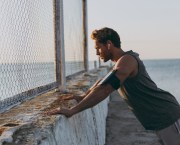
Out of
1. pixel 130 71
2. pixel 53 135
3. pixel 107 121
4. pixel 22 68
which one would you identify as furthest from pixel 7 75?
pixel 107 121

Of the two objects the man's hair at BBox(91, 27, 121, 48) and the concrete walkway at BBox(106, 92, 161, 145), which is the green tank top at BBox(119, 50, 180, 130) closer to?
the man's hair at BBox(91, 27, 121, 48)

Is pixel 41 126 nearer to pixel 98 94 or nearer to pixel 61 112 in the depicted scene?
pixel 61 112

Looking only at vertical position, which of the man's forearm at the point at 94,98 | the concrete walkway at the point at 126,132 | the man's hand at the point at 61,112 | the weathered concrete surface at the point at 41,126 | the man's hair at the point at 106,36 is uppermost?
the man's hair at the point at 106,36

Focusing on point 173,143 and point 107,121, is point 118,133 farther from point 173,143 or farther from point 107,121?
point 173,143

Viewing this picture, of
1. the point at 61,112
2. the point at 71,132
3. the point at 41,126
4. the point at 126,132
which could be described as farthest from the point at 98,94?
the point at 126,132

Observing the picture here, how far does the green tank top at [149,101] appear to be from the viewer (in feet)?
13.3

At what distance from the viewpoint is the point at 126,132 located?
8.91 meters

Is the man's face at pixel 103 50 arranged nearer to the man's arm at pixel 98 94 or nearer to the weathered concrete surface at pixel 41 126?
the man's arm at pixel 98 94

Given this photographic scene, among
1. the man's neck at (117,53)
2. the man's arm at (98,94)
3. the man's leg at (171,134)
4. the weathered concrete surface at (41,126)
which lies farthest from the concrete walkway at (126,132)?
the man's arm at (98,94)

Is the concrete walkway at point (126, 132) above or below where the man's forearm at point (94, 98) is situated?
below

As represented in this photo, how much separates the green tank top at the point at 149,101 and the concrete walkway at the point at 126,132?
3779 mm

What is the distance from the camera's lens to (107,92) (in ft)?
12.6

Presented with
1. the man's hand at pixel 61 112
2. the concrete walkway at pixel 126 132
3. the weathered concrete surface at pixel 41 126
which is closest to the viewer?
the weathered concrete surface at pixel 41 126

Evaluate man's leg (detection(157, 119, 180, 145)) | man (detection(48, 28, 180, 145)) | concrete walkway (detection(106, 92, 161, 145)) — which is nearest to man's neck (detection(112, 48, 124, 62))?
man (detection(48, 28, 180, 145))
